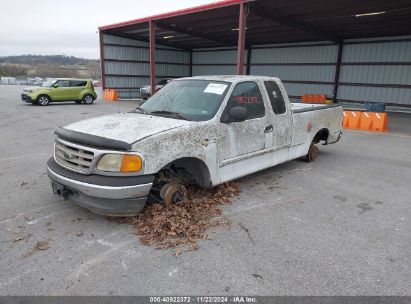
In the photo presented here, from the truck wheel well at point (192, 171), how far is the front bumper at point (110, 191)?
65 cm

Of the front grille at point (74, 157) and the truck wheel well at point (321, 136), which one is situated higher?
the front grille at point (74, 157)

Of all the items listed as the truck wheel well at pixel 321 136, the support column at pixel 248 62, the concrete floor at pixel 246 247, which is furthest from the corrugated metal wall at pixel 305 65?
the concrete floor at pixel 246 247

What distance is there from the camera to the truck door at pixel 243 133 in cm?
459

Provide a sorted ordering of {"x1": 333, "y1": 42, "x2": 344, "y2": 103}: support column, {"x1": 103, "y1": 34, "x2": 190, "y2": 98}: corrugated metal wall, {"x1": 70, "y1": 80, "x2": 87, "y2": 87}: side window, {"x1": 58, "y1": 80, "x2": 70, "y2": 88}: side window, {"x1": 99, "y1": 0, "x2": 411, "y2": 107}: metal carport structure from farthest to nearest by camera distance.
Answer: {"x1": 103, "y1": 34, "x2": 190, "y2": 98}: corrugated metal wall
{"x1": 333, "y1": 42, "x2": 344, "y2": 103}: support column
{"x1": 70, "y1": 80, "x2": 87, "y2": 87}: side window
{"x1": 58, "y1": 80, "x2": 70, "y2": 88}: side window
{"x1": 99, "y1": 0, "x2": 411, "y2": 107}: metal carport structure

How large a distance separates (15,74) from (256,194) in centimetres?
7516

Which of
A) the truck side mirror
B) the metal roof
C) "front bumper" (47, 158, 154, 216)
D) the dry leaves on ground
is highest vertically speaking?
the metal roof

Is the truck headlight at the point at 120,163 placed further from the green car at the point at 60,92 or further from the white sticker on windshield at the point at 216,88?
the green car at the point at 60,92

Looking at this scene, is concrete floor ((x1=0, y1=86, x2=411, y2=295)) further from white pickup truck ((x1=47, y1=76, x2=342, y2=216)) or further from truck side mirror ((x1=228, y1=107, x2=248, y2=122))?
truck side mirror ((x1=228, y1=107, x2=248, y2=122))

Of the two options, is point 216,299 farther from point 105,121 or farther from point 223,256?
point 105,121

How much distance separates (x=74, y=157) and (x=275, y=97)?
3.44m

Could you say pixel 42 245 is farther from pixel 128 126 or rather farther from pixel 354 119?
pixel 354 119

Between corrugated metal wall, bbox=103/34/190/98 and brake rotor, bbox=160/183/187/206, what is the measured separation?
78.3 ft

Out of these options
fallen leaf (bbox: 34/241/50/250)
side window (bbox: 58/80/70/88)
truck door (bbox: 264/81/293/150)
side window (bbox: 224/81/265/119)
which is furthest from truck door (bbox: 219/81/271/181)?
side window (bbox: 58/80/70/88)

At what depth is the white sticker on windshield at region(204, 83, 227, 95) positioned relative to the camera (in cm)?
480
